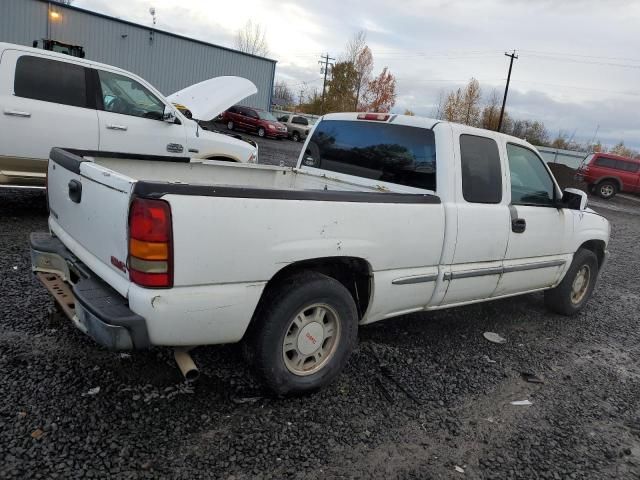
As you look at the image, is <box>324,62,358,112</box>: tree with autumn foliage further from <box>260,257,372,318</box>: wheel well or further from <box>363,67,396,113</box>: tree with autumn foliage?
<box>260,257,372,318</box>: wheel well

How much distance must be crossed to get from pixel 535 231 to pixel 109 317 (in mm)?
3454

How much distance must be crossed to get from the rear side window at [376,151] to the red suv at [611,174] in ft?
68.7

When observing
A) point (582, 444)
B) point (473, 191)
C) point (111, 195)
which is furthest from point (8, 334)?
point (582, 444)

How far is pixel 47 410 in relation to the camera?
2.64 meters

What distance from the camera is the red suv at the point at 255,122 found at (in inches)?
1083

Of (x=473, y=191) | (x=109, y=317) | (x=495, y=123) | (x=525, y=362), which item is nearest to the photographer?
(x=109, y=317)

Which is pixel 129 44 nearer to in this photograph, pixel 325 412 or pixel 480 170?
pixel 480 170

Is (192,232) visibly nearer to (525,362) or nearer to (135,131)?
(525,362)

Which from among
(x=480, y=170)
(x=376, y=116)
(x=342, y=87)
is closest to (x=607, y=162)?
(x=480, y=170)

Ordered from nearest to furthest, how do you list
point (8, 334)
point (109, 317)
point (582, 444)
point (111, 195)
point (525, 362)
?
point (109, 317) → point (111, 195) → point (582, 444) → point (8, 334) → point (525, 362)

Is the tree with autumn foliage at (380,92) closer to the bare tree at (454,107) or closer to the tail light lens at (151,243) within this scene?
the bare tree at (454,107)

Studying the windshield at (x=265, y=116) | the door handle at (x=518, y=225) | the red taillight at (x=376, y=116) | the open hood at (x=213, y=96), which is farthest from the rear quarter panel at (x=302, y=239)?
the windshield at (x=265, y=116)

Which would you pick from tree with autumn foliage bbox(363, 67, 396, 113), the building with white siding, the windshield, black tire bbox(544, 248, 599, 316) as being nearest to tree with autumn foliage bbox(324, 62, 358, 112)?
tree with autumn foliage bbox(363, 67, 396, 113)

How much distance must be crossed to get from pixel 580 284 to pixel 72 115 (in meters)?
6.05
